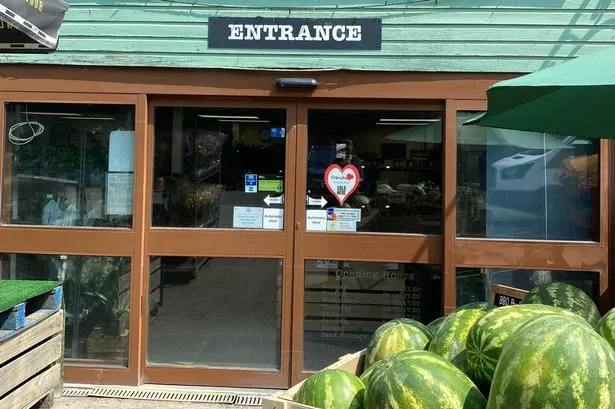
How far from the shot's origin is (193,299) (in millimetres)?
5043

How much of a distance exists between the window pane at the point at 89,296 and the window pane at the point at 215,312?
0.27 metres

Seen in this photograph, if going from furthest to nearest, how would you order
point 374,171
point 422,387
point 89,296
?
1. point 89,296
2. point 374,171
3. point 422,387

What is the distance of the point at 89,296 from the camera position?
200 inches

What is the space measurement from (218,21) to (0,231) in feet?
8.54

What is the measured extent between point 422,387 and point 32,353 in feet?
10.2

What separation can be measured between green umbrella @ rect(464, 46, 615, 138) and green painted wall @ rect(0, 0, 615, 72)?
1.87 meters

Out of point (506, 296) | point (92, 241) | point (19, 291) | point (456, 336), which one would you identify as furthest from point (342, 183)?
point (456, 336)

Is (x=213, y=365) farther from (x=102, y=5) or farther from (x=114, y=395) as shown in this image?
(x=102, y=5)

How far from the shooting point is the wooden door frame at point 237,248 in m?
4.89

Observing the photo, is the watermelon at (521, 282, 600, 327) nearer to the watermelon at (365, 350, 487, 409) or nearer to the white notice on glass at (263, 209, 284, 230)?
the watermelon at (365, 350, 487, 409)

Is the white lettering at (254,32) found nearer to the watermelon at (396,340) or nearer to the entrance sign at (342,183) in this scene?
the entrance sign at (342,183)

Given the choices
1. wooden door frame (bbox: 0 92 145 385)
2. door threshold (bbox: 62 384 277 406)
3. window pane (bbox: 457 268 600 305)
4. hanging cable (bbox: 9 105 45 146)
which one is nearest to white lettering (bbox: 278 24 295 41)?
wooden door frame (bbox: 0 92 145 385)

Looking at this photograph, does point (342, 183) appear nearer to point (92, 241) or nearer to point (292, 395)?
point (92, 241)

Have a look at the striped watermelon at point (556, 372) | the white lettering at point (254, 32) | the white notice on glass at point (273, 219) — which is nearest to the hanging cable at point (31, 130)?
the white lettering at point (254, 32)
